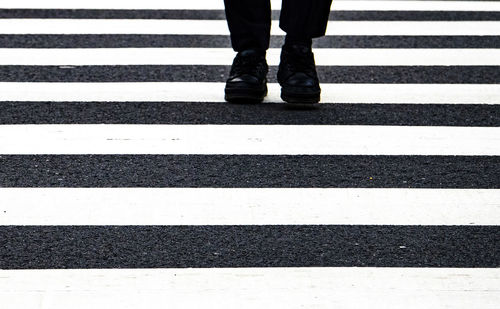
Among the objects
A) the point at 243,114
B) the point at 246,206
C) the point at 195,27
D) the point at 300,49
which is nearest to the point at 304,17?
the point at 300,49

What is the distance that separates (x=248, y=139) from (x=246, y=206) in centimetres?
77

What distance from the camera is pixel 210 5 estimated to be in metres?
6.90

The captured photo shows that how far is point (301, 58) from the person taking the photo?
15.9 ft

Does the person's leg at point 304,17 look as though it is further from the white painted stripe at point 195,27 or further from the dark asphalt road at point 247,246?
the dark asphalt road at point 247,246

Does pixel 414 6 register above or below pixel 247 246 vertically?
below

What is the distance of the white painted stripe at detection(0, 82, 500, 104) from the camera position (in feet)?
16.1

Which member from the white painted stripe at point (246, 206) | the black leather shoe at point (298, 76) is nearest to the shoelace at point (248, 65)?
the black leather shoe at point (298, 76)

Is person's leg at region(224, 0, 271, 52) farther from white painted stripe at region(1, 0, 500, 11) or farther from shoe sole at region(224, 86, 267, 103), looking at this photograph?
white painted stripe at region(1, 0, 500, 11)

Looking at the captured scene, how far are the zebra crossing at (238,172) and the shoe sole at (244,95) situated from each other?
0.06 m

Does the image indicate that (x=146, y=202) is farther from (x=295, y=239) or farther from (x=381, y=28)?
(x=381, y=28)

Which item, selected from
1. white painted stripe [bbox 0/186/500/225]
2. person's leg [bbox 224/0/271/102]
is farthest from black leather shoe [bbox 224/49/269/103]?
white painted stripe [bbox 0/186/500/225]

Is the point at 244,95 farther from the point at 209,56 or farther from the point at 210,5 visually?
the point at 210,5

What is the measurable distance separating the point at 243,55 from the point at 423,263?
6.50 feet
